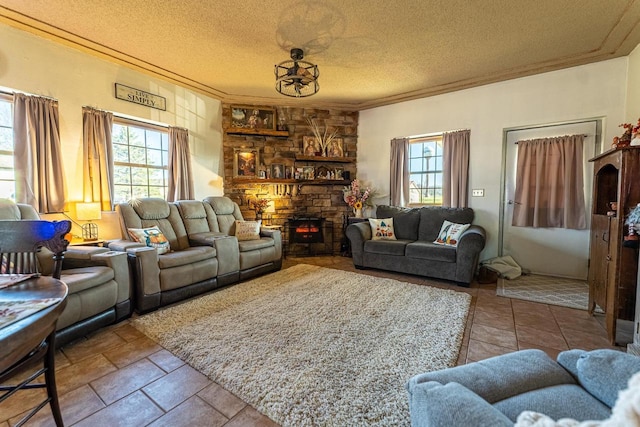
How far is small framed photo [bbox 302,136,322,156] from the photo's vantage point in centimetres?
522

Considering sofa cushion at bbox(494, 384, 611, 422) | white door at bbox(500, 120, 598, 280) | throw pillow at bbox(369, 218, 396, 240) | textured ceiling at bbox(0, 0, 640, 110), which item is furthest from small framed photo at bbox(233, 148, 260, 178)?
sofa cushion at bbox(494, 384, 611, 422)

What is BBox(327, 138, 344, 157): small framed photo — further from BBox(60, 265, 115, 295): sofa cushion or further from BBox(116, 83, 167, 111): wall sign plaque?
BBox(60, 265, 115, 295): sofa cushion

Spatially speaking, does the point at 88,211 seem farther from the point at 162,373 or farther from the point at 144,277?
the point at 162,373

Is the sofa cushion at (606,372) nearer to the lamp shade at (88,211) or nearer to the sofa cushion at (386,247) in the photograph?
the sofa cushion at (386,247)

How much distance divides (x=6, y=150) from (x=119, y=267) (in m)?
1.97

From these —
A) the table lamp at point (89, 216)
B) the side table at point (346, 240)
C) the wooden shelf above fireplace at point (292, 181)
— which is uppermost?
the wooden shelf above fireplace at point (292, 181)

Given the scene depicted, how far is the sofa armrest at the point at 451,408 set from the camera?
0.68m

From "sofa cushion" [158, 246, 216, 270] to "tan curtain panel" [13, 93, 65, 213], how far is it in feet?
4.81

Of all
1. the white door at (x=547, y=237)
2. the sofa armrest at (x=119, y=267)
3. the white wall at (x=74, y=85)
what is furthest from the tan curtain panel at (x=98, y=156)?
the white door at (x=547, y=237)

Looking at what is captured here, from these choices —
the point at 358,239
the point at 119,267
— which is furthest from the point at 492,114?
the point at 119,267

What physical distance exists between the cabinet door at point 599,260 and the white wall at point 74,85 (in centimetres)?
506

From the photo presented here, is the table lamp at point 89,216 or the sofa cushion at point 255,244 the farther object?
the sofa cushion at point 255,244

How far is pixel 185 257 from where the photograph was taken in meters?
2.90

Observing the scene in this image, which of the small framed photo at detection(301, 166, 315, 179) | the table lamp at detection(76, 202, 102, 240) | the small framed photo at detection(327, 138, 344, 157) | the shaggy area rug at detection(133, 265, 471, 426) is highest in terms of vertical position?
the small framed photo at detection(327, 138, 344, 157)
